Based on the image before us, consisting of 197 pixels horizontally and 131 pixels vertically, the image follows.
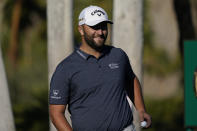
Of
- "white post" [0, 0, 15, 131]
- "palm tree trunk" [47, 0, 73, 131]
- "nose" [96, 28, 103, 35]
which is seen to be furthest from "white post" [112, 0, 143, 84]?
"nose" [96, 28, 103, 35]

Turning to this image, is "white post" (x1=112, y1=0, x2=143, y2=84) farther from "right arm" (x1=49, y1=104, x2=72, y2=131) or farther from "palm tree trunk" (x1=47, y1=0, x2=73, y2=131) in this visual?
"right arm" (x1=49, y1=104, x2=72, y2=131)

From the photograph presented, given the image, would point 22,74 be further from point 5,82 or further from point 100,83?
point 100,83

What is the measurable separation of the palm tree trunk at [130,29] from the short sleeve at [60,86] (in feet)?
12.1

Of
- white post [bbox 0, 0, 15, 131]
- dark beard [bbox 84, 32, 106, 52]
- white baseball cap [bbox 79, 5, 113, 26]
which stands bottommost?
white post [bbox 0, 0, 15, 131]

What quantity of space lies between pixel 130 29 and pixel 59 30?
0.93 meters

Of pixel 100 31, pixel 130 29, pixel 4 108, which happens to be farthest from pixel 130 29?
pixel 100 31

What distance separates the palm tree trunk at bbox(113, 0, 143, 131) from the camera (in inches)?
370

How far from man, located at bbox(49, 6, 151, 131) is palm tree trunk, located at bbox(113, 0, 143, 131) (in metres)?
3.49

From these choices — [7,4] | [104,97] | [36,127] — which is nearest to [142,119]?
[104,97]

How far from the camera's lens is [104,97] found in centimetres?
577

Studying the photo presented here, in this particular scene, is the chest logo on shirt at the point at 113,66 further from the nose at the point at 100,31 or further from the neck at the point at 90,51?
the nose at the point at 100,31

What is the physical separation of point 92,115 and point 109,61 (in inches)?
17.9

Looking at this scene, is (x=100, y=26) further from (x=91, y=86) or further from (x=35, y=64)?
(x=35, y=64)

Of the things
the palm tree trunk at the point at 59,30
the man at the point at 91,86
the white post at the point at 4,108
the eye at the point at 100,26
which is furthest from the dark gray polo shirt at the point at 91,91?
the white post at the point at 4,108
